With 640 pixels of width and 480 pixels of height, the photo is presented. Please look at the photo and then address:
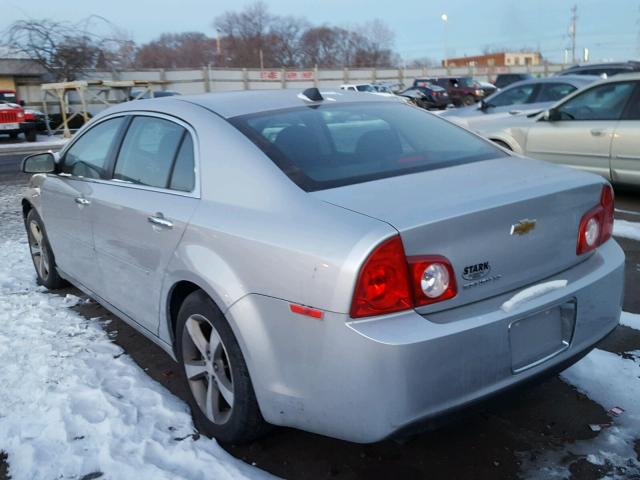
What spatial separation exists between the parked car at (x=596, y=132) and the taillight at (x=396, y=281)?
5862 mm

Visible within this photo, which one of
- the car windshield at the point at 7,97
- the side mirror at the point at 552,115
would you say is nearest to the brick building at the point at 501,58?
the car windshield at the point at 7,97

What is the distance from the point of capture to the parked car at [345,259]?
216 cm

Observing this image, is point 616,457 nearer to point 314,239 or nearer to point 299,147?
point 314,239

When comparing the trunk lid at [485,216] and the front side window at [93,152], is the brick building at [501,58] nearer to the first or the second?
the front side window at [93,152]

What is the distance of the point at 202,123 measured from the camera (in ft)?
10.0

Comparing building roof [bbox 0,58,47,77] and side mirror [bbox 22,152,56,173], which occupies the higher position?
building roof [bbox 0,58,47,77]

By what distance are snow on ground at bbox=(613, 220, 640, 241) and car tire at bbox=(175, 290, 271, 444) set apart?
15.2 feet

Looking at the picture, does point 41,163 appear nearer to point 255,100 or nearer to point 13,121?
point 255,100

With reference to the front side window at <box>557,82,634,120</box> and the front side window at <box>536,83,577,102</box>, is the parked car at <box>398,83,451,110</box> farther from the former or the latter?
the front side window at <box>557,82,634,120</box>

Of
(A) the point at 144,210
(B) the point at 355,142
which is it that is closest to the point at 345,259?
(B) the point at 355,142

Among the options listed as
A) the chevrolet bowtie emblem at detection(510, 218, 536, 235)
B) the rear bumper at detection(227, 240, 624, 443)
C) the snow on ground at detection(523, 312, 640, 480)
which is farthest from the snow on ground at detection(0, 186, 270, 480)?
the chevrolet bowtie emblem at detection(510, 218, 536, 235)

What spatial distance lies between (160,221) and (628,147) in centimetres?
602

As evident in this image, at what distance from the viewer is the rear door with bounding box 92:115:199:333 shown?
303 centimetres

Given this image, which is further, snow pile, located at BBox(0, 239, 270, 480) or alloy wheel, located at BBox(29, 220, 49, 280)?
alloy wheel, located at BBox(29, 220, 49, 280)
